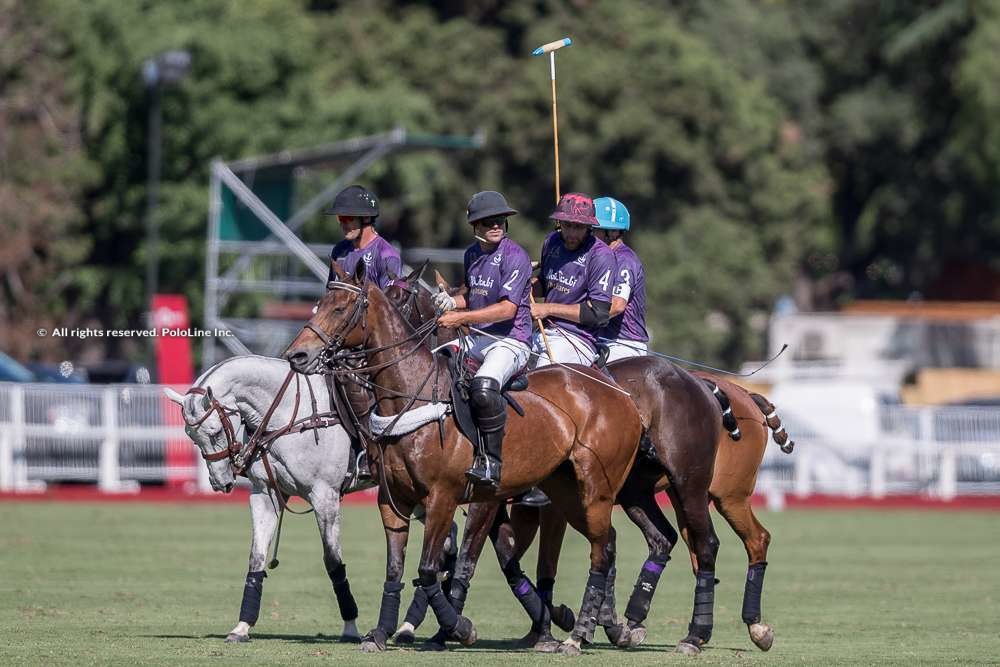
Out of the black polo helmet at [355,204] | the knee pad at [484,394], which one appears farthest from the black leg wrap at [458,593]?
the black polo helmet at [355,204]

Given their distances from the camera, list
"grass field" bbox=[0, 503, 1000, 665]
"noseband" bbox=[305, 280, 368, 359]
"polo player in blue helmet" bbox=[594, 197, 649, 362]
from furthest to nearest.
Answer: "polo player in blue helmet" bbox=[594, 197, 649, 362] → "grass field" bbox=[0, 503, 1000, 665] → "noseband" bbox=[305, 280, 368, 359]

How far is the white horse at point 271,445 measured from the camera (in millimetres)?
11492

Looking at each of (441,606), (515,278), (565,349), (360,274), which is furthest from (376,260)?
(441,606)

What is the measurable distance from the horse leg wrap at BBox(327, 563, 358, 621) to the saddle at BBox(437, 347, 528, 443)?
4.37ft

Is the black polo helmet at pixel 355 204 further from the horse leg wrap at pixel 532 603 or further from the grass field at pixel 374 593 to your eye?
the grass field at pixel 374 593

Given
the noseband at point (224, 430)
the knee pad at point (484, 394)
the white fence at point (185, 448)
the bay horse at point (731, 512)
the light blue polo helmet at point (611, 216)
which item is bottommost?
the white fence at point (185, 448)

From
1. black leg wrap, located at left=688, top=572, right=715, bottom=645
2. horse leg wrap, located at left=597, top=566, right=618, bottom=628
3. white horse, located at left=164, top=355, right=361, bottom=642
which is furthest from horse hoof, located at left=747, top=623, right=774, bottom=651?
white horse, located at left=164, top=355, right=361, bottom=642

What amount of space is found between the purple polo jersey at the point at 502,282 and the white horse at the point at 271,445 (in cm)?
132

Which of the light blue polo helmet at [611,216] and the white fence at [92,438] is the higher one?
the light blue polo helmet at [611,216]

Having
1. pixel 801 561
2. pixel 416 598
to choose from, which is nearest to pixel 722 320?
pixel 801 561

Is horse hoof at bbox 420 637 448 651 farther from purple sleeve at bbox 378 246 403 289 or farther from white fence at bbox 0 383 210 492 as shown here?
white fence at bbox 0 383 210 492

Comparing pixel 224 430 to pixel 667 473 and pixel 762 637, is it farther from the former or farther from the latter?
pixel 762 637

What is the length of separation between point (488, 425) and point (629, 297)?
1.85 metres

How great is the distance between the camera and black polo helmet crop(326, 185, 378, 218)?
11.9m
